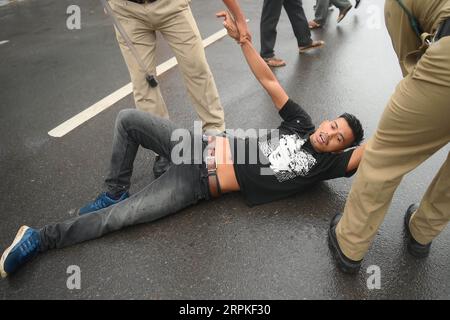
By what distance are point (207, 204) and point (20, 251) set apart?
44.4 inches

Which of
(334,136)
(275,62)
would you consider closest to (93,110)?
(275,62)

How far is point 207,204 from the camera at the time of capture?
2.49 metres

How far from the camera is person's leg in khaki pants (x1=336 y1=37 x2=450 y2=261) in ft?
4.42

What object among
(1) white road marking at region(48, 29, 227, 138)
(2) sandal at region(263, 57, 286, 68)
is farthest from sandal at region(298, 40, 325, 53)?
(1) white road marking at region(48, 29, 227, 138)

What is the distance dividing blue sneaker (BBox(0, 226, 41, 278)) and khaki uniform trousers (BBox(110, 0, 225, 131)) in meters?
1.20

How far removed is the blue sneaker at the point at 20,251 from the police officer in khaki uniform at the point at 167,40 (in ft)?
3.08

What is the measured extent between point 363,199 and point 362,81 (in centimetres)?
264

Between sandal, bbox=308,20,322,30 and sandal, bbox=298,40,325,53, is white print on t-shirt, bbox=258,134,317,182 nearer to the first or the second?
sandal, bbox=298,40,325,53

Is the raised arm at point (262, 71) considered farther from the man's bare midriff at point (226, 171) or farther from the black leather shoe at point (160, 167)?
the black leather shoe at point (160, 167)

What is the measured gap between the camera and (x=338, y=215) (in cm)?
224

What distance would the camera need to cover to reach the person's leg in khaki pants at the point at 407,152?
53.0 inches

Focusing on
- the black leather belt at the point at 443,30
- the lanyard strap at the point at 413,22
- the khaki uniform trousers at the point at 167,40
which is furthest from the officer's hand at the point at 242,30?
the black leather belt at the point at 443,30

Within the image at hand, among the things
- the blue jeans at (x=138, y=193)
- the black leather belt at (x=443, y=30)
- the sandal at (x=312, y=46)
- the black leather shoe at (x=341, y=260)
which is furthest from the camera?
the sandal at (x=312, y=46)
